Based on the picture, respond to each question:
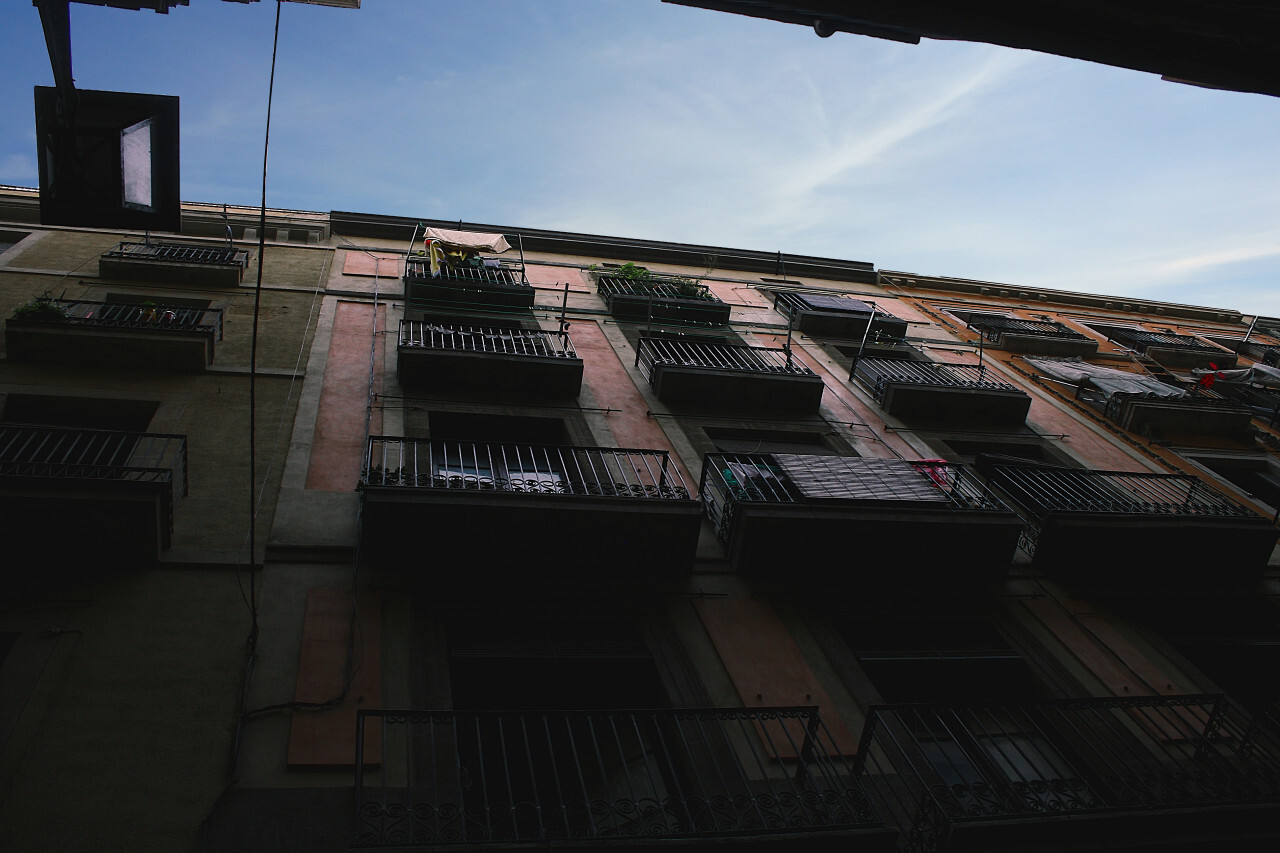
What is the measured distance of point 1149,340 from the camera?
72.8ft

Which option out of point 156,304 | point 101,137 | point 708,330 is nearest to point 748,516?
point 101,137

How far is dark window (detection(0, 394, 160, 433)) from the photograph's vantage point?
34.2 feet

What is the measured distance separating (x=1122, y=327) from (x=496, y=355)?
21.4 m

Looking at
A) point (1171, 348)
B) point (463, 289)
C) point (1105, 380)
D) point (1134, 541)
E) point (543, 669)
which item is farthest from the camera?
point (1171, 348)

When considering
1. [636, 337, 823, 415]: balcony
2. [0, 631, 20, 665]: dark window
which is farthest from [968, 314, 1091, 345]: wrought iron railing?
[0, 631, 20, 665]: dark window

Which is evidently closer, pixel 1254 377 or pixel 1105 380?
pixel 1105 380

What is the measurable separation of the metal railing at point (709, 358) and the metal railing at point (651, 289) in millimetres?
2445

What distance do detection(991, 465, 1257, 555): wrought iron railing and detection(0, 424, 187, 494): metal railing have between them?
36.2ft

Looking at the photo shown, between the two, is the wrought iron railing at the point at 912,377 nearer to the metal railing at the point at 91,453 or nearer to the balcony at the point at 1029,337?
the balcony at the point at 1029,337

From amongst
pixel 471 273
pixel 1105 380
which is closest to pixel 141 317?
pixel 471 273

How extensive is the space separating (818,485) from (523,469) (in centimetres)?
399

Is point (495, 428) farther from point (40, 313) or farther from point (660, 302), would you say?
point (40, 313)

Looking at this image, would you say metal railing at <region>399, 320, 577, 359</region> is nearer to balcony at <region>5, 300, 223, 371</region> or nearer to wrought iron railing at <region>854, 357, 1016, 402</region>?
balcony at <region>5, 300, 223, 371</region>

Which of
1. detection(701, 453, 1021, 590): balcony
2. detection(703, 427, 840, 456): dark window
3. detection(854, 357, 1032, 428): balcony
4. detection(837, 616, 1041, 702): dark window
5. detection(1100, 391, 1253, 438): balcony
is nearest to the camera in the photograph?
detection(837, 616, 1041, 702): dark window
